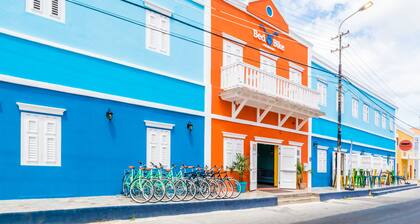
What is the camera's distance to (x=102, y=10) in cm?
1038

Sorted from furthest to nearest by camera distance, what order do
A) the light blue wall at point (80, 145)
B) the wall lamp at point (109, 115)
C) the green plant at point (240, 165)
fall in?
1. the green plant at point (240, 165)
2. the wall lamp at point (109, 115)
3. the light blue wall at point (80, 145)

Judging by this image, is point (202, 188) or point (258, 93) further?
point (258, 93)

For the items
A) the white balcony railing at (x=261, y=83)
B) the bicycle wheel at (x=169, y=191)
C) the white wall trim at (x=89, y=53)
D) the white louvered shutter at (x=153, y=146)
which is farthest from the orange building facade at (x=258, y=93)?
the bicycle wheel at (x=169, y=191)

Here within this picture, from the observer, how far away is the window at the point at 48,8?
29.4 feet

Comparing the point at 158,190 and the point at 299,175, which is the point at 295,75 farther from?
the point at 158,190

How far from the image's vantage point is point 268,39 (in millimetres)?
16641

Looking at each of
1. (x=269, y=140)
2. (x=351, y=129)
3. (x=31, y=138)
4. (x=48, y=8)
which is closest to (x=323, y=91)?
(x=351, y=129)

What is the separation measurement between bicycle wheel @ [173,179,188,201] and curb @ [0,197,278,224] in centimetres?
57

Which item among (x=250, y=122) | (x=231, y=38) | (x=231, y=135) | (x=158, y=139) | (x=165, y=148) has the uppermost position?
(x=231, y=38)

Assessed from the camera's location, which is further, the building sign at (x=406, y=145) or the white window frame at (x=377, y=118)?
the white window frame at (x=377, y=118)

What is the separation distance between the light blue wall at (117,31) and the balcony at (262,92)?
1255 millimetres

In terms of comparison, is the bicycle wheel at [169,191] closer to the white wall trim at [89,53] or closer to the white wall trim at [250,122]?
the white wall trim at [89,53]

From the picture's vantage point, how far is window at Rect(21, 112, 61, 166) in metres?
8.56

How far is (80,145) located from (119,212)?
98.7 inches
